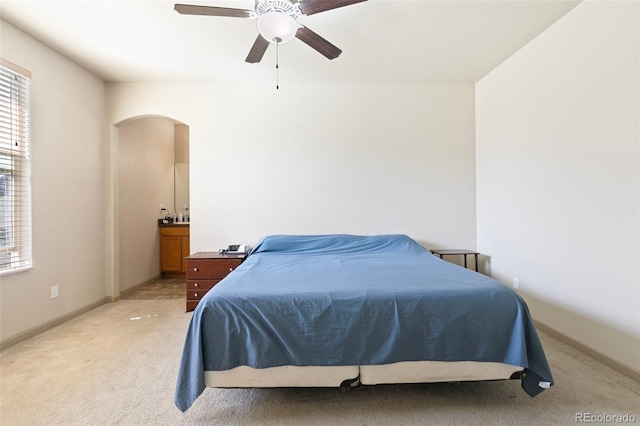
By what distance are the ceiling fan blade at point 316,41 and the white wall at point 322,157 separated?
133 cm

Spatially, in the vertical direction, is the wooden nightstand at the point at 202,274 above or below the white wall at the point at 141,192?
below

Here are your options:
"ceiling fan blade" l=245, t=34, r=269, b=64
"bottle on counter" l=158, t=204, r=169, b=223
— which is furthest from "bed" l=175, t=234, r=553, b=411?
"bottle on counter" l=158, t=204, r=169, b=223

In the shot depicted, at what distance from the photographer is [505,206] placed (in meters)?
3.05

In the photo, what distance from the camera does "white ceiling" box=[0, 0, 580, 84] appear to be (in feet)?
7.15

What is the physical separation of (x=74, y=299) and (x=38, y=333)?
17.9 inches

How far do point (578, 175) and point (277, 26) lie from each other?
2.54 m

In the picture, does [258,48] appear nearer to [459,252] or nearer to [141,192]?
[459,252]

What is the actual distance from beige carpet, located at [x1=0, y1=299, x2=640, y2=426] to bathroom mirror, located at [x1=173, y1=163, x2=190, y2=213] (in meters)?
3.25

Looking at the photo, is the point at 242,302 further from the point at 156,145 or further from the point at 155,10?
the point at 156,145

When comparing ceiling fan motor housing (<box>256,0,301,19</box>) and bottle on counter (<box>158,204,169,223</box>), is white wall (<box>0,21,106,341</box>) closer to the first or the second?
bottle on counter (<box>158,204,169,223</box>)

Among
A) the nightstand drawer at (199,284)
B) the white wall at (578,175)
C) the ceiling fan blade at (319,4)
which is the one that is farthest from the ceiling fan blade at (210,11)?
the white wall at (578,175)

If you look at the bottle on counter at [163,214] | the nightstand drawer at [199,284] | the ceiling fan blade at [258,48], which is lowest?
the nightstand drawer at [199,284]

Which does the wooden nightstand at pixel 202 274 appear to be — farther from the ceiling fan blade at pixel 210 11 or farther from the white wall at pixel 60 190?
the ceiling fan blade at pixel 210 11

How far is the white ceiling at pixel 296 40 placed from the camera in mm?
2180
